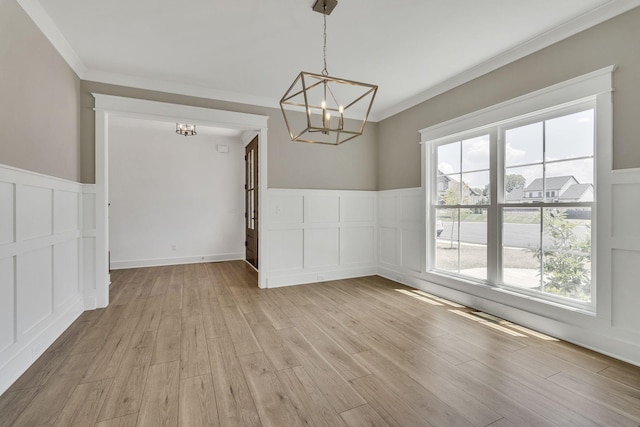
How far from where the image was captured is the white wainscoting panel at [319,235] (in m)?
4.35

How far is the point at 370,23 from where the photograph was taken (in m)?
2.49

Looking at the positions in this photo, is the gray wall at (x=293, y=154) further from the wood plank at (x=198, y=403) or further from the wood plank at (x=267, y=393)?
the wood plank at (x=198, y=403)

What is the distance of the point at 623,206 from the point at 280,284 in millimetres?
3735

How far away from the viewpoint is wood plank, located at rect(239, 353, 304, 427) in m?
1.63

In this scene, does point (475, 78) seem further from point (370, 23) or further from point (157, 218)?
point (157, 218)

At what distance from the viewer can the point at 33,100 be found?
230 cm

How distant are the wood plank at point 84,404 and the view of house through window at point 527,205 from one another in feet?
11.7

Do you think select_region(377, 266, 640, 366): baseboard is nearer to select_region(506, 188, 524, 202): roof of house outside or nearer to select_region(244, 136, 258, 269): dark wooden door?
select_region(506, 188, 524, 202): roof of house outside

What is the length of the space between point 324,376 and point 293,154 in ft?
10.4

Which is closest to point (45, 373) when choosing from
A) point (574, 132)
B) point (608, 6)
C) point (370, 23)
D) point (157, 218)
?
point (370, 23)

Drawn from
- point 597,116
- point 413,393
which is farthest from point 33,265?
point 597,116

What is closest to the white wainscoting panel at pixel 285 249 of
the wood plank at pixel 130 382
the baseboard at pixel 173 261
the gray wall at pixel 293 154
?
the gray wall at pixel 293 154

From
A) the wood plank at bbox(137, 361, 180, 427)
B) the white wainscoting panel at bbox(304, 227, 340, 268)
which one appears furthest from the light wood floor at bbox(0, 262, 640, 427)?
the white wainscoting panel at bbox(304, 227, 340, 268)

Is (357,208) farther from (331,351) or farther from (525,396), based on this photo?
(525,396)
